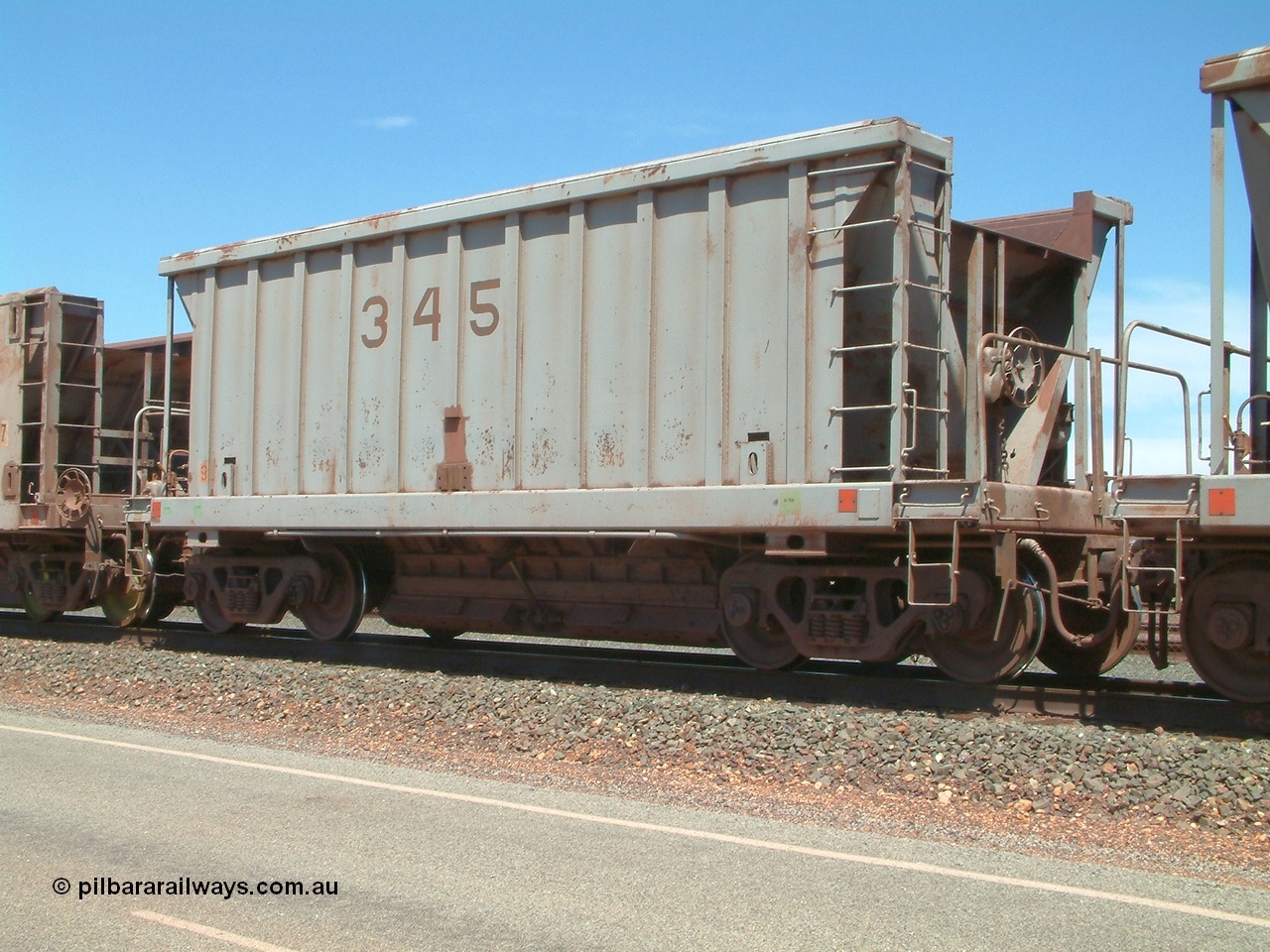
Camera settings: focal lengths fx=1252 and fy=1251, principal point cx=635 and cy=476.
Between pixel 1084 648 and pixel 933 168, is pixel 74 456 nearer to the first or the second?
pixel 933 168

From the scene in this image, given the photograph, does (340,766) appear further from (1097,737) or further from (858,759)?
(1097,737)

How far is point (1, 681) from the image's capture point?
1105cm

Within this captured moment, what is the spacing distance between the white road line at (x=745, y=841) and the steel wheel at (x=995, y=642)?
11.1 ft

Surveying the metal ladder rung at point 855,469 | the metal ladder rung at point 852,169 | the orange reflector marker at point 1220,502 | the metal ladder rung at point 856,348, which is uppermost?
the metal ladder rung at point 852,169

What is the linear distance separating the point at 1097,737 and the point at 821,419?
2879 millimetres

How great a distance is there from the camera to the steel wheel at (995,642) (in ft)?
27.5

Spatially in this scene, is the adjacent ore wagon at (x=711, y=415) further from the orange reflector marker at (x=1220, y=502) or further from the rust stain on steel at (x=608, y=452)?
the orange reflector marker at (x=1220, y=502)

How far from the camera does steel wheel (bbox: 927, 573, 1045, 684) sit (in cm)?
838

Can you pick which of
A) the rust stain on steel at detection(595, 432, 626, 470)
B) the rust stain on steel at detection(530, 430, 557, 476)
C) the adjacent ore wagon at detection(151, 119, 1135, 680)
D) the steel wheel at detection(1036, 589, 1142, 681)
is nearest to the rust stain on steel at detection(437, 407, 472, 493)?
the adjacent ore wagon at detection(151, 119, 1135, 680)

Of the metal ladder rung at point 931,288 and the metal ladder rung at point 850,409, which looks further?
the metal ladder rung at point 931,288

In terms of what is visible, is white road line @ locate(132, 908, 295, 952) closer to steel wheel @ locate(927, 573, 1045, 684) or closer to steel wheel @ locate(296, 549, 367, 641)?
steel wheel @ locate(927, 573, 1045, 684)

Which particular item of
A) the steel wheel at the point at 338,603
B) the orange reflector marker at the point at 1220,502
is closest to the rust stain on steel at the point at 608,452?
the steel wheel at the point at 338,603

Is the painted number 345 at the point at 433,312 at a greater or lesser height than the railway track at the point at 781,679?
greater

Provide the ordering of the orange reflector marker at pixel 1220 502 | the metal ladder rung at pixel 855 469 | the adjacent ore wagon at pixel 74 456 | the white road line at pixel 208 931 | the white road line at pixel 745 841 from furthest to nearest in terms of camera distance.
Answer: the adjacent ore wagon at pixel 74 456 → the metal ladder rung at pixel 855 469 → the orange reflector marker at pixel 1220 502 → the white road line at pixel 745 841 → the white road line at pixel 208 931
